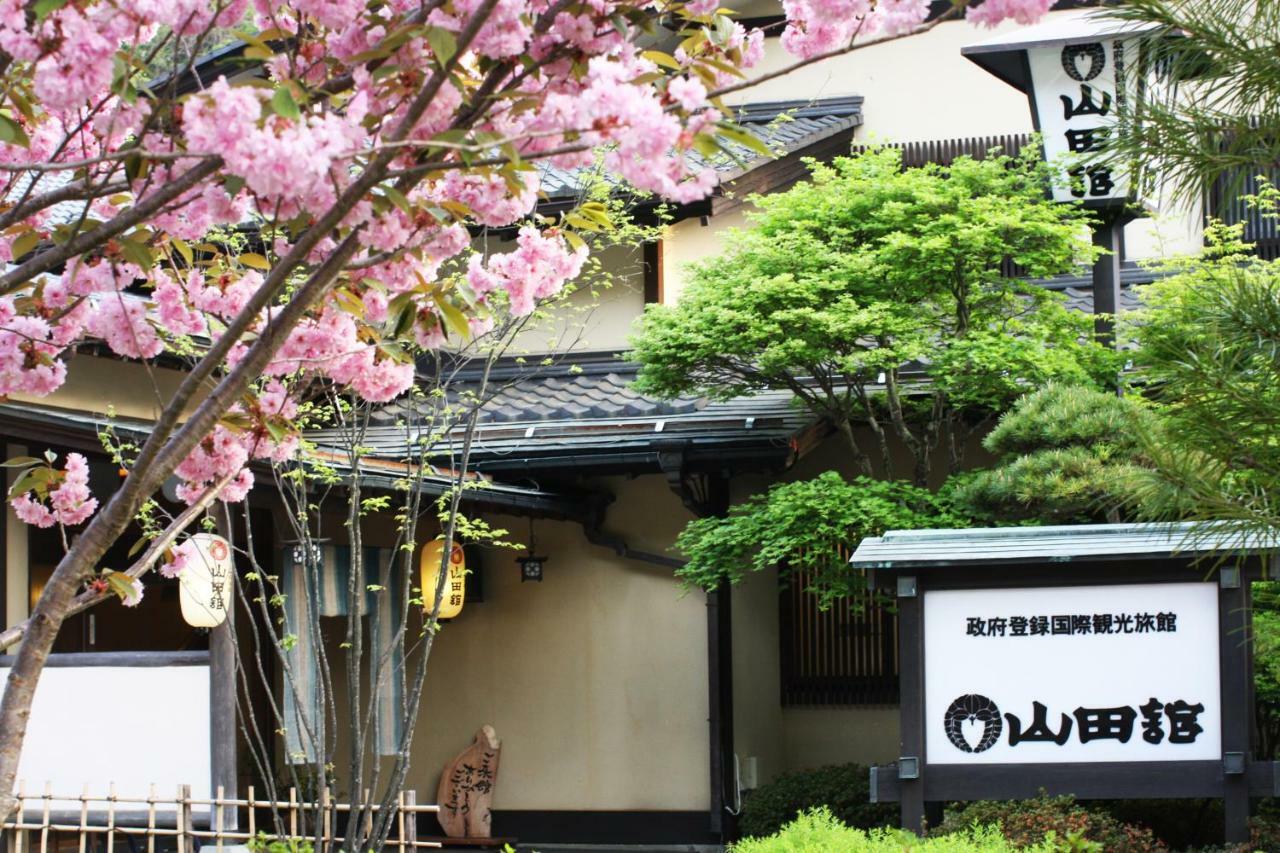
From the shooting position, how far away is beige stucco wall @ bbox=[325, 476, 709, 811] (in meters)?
12.4

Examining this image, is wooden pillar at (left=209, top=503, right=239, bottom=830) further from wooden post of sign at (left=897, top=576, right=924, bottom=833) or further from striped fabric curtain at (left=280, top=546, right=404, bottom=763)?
wooden post of sign at (left=897, top=576, right=924, bottom=833)

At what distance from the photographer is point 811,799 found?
1127cm

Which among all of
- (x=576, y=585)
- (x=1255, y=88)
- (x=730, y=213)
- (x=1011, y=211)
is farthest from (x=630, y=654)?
(x=1255, y=88)

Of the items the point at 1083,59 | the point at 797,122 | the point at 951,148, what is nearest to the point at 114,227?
the point at 1083,59

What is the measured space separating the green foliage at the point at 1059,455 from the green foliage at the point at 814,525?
82 cm

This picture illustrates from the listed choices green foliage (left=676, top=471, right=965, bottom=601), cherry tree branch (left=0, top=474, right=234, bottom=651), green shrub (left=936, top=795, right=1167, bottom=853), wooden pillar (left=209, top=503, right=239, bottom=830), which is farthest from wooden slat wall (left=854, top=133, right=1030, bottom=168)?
cherry tree branch (left=0, top=474, right=234, bottom=651)

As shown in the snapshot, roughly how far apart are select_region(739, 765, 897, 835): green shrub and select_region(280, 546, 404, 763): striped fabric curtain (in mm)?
2669

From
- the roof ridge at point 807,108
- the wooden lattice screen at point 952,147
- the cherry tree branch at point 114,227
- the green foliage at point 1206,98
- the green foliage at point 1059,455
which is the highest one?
the roof ridge at point 807,108

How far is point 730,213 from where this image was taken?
537 inches

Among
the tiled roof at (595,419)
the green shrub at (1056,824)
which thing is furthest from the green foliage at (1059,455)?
the tiled roof at (595,419)

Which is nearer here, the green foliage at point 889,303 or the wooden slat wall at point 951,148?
the green foliage at point 889,303

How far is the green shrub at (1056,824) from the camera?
25.3ft

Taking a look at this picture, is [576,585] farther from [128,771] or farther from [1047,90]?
[1047,90]

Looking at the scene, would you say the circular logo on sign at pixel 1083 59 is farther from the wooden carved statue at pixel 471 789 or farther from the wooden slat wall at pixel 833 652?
the wooden carved statue at pixel 471 789
